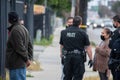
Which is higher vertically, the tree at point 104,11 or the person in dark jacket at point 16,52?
the person in dark jacket at point 16,52

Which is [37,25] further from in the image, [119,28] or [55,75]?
[119,28]

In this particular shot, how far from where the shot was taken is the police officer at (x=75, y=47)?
1212 centimetres

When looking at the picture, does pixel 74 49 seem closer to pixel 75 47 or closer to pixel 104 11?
pixel 75 47

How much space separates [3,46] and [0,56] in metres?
0.45

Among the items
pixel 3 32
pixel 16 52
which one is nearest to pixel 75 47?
pixel 16 52

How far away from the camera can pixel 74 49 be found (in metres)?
12.1

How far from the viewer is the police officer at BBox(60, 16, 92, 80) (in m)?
12.1

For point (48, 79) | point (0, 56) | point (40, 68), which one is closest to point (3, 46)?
point (0, 56)

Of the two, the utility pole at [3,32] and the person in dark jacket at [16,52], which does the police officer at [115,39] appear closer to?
the person in dark jacket at [16,52]

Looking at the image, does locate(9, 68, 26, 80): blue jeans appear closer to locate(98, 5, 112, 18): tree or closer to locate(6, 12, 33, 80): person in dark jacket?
locate(6, 12, 33, 80): person in dark jacket

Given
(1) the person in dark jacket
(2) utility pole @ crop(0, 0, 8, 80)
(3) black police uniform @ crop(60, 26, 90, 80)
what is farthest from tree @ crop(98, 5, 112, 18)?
(1) the person in dark jacket

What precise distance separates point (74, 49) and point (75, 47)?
5 centimetres

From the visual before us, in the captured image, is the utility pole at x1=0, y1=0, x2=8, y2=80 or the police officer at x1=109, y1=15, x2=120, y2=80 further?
the utility pole at x1=0, y1=0, x2=8, y2=80

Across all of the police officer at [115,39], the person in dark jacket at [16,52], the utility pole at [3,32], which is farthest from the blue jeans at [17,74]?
the utility pole at [3,32]
